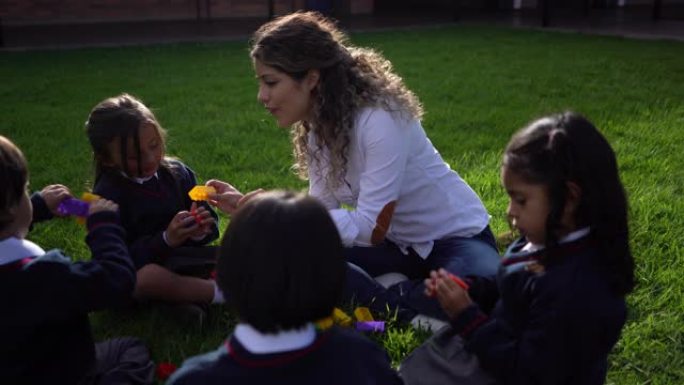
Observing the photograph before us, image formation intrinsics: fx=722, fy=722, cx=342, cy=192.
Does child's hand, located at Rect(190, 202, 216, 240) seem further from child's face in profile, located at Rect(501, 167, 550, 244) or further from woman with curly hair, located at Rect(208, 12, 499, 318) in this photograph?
child's face in profile, located at Rect(501, 167, 550, 244)

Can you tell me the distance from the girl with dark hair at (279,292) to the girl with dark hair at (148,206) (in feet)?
4.77

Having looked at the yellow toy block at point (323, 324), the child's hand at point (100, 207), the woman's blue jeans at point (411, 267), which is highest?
the child's hand at point (100, 207)

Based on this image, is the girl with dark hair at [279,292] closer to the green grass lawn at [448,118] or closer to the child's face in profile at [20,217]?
the child's face in profile at [20,217]

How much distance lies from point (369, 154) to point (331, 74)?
353 millimetres

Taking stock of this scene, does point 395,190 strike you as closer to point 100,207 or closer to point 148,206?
point 148,206

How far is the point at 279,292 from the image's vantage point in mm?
1453

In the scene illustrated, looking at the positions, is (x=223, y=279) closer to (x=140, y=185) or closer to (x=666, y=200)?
(x=140, y=185)

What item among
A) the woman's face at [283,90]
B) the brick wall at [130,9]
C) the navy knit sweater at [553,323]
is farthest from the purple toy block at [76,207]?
the brick wall at [130,9]

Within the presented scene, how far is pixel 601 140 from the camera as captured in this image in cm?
200

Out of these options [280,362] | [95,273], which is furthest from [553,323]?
[95,273]

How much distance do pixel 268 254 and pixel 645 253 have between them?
103 inches

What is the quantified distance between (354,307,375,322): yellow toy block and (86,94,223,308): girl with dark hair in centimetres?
59

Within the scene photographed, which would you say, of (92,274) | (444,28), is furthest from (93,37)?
(92,274)

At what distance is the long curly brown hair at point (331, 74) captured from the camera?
9.14 ft
